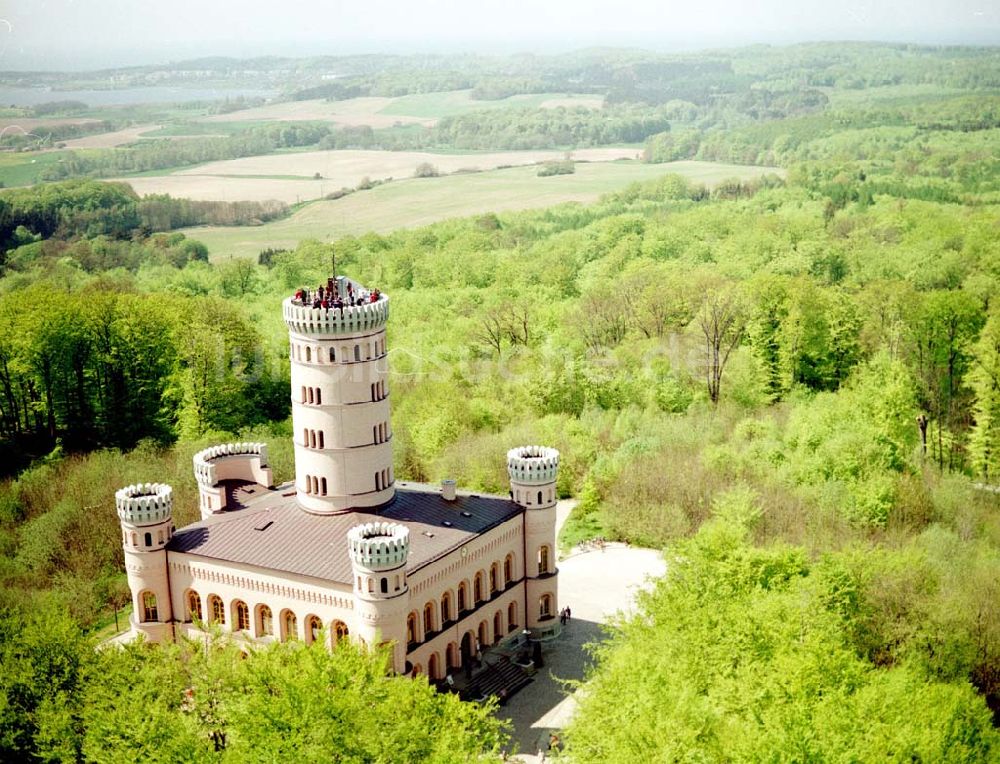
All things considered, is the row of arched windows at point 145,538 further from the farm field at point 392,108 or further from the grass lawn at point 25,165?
the farm field at point 392,108

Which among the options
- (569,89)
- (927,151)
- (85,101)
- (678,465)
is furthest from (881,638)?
(569,89)

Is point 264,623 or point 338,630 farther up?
point 338,630

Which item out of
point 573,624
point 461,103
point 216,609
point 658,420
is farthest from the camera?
point 461,103

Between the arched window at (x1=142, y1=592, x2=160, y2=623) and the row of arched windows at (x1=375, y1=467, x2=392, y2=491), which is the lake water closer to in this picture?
the arched window at (x1=142, y1=592, x2=160, y2=623)

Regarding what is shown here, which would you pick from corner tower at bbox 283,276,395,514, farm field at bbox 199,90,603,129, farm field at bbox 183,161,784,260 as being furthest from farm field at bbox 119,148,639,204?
corner tower at bbox 283,276,395,514

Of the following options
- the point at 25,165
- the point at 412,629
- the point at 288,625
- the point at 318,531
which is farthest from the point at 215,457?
the point at 25,165

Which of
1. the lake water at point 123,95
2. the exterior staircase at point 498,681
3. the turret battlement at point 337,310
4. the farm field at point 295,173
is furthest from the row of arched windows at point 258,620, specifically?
the farm field at point 295,173

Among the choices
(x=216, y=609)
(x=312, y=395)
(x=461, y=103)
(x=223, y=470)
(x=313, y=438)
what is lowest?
(x=216, y=609)

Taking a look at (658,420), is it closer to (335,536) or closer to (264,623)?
(335,536)
